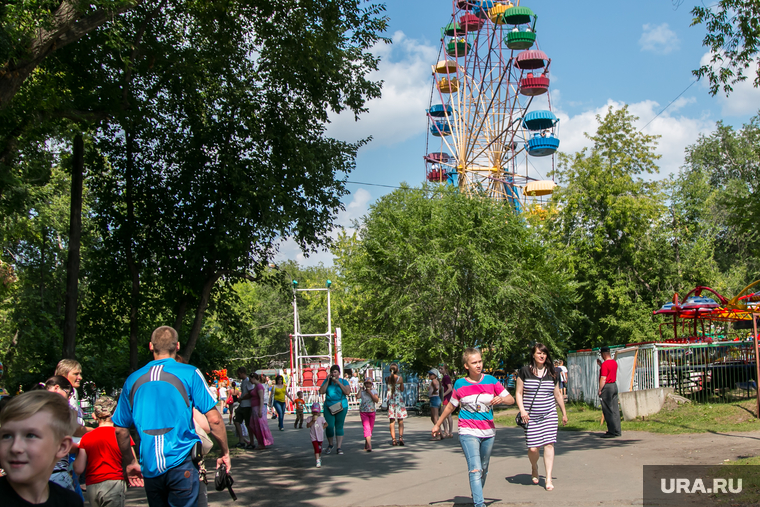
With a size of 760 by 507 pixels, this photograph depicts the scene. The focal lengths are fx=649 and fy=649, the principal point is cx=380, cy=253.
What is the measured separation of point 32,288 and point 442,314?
21482 millimetres

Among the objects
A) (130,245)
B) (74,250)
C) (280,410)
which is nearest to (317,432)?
(74,250)

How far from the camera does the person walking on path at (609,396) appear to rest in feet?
40.7

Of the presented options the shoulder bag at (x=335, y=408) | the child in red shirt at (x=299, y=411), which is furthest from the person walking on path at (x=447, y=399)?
the child in red shirt at (x=299, y=411)

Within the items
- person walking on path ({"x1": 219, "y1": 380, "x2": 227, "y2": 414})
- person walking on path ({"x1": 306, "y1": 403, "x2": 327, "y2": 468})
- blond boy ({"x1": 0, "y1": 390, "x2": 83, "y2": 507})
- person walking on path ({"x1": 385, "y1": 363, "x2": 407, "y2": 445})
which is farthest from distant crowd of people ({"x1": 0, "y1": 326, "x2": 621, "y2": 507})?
person walking on path ({"x1": 219, "y1": 380, "x2": 227, "y2": 414})

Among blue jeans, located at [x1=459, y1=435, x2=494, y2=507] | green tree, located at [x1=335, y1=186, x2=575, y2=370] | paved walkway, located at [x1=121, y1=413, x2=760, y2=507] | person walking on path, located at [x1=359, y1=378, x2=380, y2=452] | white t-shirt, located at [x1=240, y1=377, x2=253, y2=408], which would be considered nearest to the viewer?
blue jeans, located at [x1=459, y1=435, x2=494, y2=507]

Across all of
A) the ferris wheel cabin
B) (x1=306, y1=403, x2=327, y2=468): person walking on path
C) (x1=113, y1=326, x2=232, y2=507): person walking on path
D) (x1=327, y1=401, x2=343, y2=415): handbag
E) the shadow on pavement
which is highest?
the ferris wheel cabin

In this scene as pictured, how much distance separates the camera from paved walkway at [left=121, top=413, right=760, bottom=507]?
754cm

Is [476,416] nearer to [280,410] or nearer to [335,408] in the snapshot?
[335,408]

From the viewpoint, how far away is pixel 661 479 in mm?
7801

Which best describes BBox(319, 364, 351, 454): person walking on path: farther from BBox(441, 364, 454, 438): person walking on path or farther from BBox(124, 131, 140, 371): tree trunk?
BBox(124, 131, 140, 371): tree trunk

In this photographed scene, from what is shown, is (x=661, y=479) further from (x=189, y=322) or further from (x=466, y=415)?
(x=189, y=322)

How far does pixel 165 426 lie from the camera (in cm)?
455

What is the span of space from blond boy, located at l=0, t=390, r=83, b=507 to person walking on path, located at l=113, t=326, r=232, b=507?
2.11m

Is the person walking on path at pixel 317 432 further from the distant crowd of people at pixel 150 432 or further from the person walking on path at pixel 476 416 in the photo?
the person walking on path at pixel 476 416
